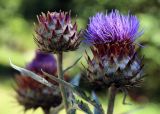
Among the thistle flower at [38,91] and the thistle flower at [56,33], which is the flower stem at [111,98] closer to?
the thistle flower at [56,33]

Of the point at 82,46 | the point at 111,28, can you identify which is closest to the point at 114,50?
the point at 111,28

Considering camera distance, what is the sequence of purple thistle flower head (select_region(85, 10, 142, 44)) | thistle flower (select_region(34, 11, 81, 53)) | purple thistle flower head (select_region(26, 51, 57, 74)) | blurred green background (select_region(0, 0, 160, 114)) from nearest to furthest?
purple thistle flower head (select_region(85, 10, 142, 44)) < thistle flower (select_region(34, 11, 81, 53)) < purple thistle flower head (select_region(26, 51, 57, 74)) < blurred green background (select_region(0, 0, 160, 114))

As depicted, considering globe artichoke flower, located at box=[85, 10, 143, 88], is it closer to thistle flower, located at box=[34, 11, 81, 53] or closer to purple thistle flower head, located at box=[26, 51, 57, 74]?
thistle flower, located at box=[34, 11, 81, 53]

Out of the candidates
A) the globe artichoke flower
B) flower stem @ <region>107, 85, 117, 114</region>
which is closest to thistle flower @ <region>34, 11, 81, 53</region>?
the globe artichoke flower

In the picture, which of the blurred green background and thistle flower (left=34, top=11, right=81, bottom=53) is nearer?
thistle flower (left=34, top=11, right=81, bottom=53)

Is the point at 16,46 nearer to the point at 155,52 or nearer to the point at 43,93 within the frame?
the point at 155,52

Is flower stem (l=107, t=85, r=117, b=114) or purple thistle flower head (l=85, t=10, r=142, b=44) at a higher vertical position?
purple thistle flower head (l=85, t=10, r=142, b=44)

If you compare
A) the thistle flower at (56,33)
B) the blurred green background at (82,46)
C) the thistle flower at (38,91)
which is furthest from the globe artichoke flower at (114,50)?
the thistle flower at (38,91)

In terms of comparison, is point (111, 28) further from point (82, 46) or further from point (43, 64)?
point (43, 64)

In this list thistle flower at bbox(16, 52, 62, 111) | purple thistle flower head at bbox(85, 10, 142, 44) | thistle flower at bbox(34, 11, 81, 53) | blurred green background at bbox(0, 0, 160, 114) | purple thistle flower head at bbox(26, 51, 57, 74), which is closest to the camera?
purple thistle flower head at bbox(85, 10, 142, 44)
